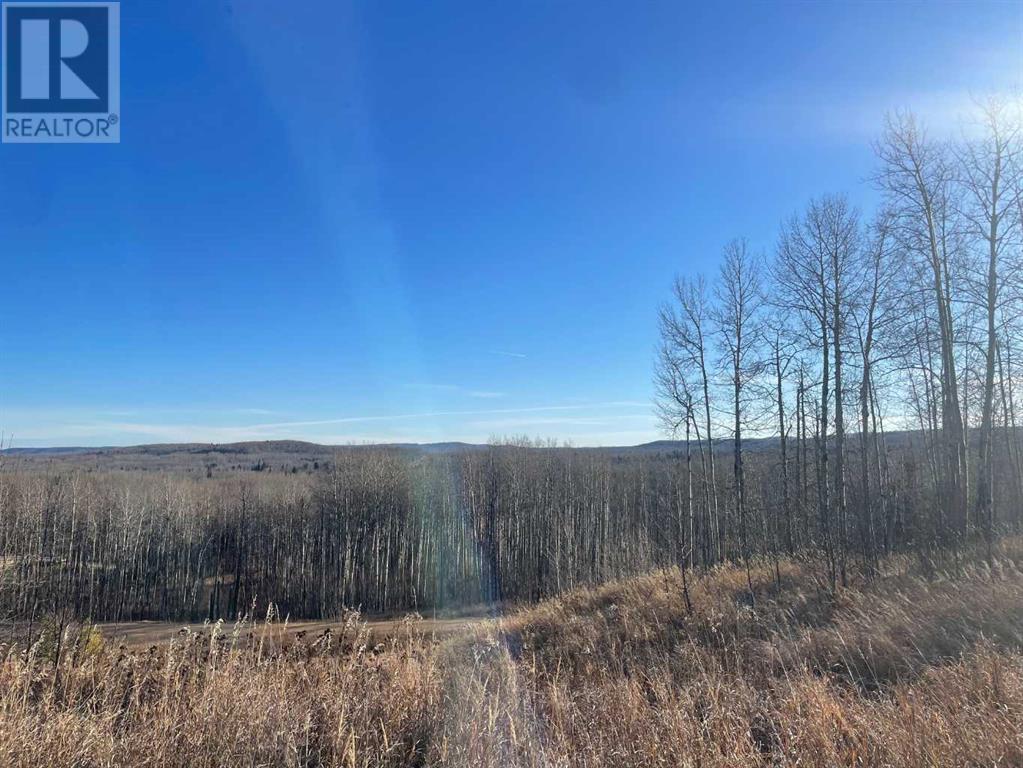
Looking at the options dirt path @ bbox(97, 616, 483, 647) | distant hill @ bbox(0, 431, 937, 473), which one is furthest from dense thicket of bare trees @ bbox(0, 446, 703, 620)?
distant hill @ bbox(0, 431, 937, 473)

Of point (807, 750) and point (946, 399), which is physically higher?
point (946, 399)

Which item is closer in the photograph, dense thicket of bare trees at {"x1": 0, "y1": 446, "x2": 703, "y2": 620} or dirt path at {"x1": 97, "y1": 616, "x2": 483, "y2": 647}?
dirt path at {"x1": 97, "y1": 616, "x2": 483, "y2": 647}

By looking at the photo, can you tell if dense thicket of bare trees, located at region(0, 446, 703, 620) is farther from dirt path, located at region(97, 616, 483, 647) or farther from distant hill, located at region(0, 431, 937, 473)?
distant hill, located at region(0, 431, 937, 473)

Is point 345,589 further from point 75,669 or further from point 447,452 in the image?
point 75,669

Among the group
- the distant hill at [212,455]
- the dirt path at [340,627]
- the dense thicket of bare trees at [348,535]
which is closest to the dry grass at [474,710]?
the dirt path at [340,627]

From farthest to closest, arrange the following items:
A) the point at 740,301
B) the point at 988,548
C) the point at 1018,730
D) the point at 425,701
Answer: the point at 740,301 < the point at 988,548 < the point at 425,701 < the point at 1018,730

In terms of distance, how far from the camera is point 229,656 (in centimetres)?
454

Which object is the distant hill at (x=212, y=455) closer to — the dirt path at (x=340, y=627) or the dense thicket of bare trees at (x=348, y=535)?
the dense thicket of bare trees at (x=348, y=535)

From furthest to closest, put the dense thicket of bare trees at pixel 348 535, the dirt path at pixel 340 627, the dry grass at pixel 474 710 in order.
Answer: the dense thicket of bare trees at pixel 348 535 → the dirt path at pixel 340 627 → the dry grass at pixel 474 710

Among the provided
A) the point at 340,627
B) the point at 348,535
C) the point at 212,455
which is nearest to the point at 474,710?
the point at 340,627

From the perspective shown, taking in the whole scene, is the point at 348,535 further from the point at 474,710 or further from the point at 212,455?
the point at 212,455

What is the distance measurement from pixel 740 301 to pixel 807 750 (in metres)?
17.3

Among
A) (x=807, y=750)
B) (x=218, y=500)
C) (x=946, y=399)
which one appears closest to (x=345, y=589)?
(x=218, y=500)

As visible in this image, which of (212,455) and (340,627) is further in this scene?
(212,455)
